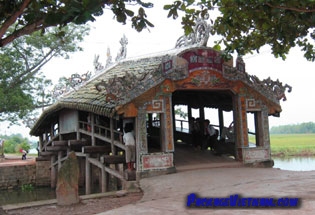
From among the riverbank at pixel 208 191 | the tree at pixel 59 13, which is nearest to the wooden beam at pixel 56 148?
the riverbank at pixel 208 191

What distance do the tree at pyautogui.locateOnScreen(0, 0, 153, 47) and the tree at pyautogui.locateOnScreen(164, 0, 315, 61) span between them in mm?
1251

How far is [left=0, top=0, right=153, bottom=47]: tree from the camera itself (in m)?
3.83

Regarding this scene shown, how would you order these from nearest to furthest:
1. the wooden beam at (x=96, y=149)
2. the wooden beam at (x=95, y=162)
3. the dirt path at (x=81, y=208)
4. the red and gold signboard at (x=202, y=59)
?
the dirt path at (x=81, y=208) → the red and gold signboard at (x=202, y=59) → the wooden beam at (x=96, y=149) → the wooden beam at (x=95, y=162)

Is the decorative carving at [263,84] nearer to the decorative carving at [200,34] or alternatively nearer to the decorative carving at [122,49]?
the decorative carving at [200,34]

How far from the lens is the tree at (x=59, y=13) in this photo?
3.83m

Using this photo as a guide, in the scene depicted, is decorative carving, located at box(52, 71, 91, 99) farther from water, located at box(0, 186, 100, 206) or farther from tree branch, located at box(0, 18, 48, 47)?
tree branch, located at box(0, 18, 48, 47)

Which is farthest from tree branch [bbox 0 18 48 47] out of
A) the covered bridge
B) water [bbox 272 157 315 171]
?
water [bbox 272 157 315 171]

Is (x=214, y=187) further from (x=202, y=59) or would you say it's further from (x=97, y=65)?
(x=97, y=65)

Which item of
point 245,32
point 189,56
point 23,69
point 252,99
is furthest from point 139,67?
point 23,69

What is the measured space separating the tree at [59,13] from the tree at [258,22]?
1.25m

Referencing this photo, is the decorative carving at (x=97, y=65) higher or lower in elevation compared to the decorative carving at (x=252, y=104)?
higher

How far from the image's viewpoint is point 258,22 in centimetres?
643

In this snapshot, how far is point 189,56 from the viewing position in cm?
978

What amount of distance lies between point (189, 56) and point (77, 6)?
6.20m
